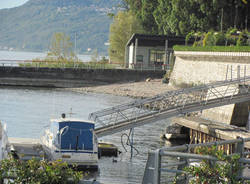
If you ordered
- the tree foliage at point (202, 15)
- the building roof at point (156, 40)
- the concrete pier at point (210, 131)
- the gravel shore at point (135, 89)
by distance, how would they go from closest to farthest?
1. the concrete pier at point (210, 131)
2. the gravel shore at point (135, 89)
3. the tree foliage at point (202, 15)
4. the building roof at point (156, 40)

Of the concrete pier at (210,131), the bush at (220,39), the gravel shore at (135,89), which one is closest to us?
the concrete pier at (210,131)

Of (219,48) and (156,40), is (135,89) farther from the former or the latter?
(219,48)

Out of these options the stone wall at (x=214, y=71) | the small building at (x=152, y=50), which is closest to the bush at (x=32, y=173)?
the stone wall at (x=214, y=71)

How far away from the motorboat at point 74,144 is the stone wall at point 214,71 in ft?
43.7

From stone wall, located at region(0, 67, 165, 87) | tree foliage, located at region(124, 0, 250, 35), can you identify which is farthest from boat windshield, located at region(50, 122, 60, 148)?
tree foliage, located at region(124, 0, 250, 35)

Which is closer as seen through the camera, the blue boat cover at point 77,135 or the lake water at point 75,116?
the blue boat cover at point 77,135

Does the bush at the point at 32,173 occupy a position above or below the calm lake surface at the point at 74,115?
above

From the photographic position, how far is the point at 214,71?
5719 cm

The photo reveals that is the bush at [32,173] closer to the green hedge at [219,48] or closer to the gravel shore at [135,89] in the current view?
the green hedge at [219,48]

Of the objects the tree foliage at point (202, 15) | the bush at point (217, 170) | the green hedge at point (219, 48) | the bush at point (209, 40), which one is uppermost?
the tree foliage at point (202, 15)

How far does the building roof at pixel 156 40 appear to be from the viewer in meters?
81.5

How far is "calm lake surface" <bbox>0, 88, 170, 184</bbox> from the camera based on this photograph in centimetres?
2589

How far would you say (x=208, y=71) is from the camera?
193 feet

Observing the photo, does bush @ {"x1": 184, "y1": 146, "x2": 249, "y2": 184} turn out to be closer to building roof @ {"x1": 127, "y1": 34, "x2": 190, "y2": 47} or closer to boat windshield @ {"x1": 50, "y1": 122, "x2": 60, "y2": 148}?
boat windshield @ {"x1": 50, "y1": 122, "x2": 60, "y2": 148}
